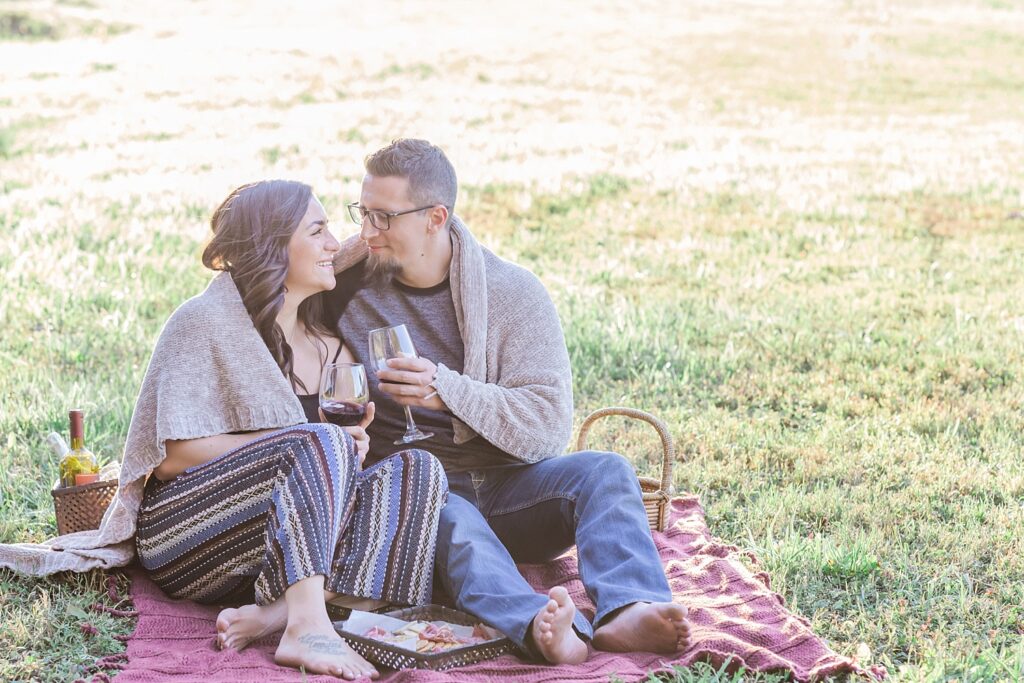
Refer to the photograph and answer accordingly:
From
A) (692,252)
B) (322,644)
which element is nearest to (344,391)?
(322,644)

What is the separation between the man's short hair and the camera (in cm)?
538

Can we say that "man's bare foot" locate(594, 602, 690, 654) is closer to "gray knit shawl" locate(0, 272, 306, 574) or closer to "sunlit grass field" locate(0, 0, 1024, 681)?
"sunlit grass field" locate(0, 0, 1024, 681)

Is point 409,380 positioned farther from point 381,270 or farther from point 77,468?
point 77,468

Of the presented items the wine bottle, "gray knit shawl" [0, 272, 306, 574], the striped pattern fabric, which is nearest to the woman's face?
"gray knit shawl" [0, 272, 306, 574]

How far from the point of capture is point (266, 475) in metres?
4.56

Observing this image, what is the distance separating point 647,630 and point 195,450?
1.88 metres

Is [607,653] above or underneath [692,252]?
above

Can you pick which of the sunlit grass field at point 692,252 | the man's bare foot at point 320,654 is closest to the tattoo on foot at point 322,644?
the man's bare foot at point 320,654

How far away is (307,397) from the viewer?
5.27 meters

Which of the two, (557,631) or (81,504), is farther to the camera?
(81,504)

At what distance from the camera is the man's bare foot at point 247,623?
14.6ft

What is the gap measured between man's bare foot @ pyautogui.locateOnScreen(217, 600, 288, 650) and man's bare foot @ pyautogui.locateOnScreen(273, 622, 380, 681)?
15 centimetres

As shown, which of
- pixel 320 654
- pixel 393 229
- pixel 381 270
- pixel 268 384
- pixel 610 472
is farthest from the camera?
pixel 381 270

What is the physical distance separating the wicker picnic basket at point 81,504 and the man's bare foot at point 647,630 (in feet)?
7.58
